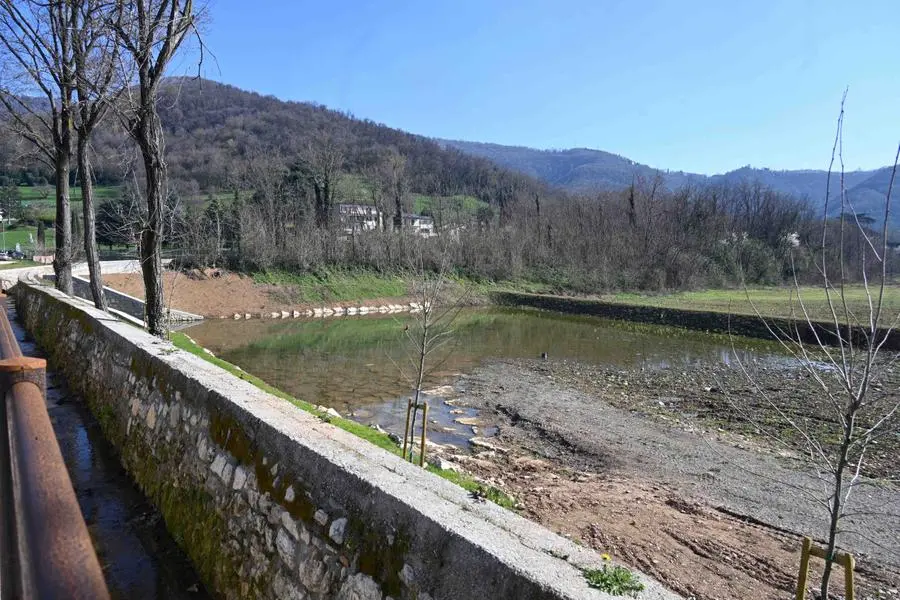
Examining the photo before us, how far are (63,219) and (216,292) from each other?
2425 cm

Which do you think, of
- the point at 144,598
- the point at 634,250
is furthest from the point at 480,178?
the point at 144,598

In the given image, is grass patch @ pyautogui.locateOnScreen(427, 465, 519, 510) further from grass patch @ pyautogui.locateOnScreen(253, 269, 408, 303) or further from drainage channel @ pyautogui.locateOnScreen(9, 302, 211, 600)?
grass patch @ pyautogui.locateOnScreen(253, 269, 408, 303)

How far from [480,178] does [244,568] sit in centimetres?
10762

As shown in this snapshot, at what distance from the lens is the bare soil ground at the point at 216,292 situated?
117ft

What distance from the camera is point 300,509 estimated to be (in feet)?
11.4

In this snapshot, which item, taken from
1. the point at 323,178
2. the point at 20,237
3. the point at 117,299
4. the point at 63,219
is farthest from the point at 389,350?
the point at 20,237

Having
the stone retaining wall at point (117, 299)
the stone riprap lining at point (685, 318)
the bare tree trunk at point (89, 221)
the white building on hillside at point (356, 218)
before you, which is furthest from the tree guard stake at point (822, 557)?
the white building on hillside at point (356, 218)

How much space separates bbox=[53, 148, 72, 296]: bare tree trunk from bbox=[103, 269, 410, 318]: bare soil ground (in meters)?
18.3

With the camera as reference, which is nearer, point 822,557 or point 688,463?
point 822,557

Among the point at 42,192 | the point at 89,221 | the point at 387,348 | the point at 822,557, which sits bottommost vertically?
the point at 387,348

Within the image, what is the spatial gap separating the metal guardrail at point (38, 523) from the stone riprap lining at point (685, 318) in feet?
85.9

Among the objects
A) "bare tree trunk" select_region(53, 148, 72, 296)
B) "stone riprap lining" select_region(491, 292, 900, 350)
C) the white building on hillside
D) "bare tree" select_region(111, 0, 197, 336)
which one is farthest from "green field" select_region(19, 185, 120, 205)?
"bare tree" select_region(111, 0, 197, 336)

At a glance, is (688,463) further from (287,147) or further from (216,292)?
(287,147)

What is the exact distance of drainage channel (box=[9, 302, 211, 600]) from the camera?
4453 millimetres
